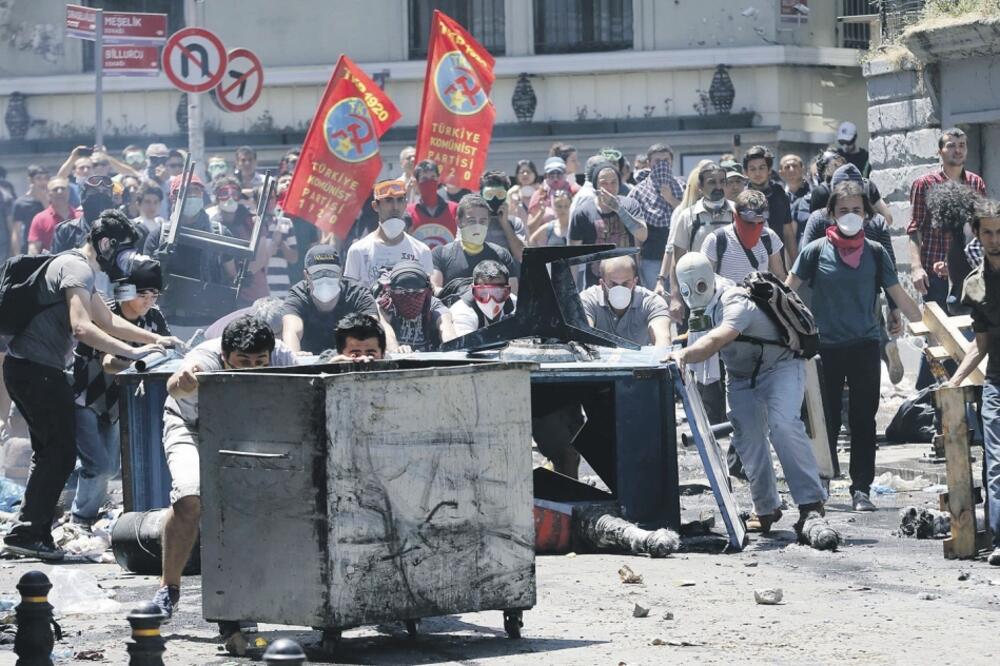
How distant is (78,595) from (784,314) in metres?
3.83

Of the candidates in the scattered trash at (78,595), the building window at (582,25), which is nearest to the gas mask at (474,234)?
the scattered trash at (78,595)

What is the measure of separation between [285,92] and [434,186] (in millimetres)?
11659

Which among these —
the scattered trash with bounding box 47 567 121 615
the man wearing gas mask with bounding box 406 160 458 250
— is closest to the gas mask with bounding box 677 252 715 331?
the scattered trash with bounding box 47 567 121 615

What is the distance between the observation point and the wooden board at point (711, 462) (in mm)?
10211

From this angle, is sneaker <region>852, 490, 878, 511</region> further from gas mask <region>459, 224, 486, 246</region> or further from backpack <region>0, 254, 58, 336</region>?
backpack <region>0, 254, 58, 336</region>

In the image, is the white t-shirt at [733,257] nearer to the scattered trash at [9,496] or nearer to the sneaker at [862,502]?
the sneaker at [862,502]

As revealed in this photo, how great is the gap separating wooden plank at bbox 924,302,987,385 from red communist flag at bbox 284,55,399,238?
585cm

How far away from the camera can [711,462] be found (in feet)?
33.7

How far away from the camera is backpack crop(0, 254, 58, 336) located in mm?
10281

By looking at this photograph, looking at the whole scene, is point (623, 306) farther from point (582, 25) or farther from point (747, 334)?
point (582, 25)

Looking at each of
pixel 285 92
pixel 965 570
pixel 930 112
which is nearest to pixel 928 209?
pixel 930 112

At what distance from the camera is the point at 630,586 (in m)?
9.10

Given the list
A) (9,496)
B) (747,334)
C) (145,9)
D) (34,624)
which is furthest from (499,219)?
(145,9)

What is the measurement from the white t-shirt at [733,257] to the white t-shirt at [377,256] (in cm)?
203
